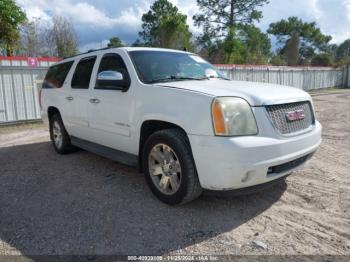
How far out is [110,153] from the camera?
14.5ft

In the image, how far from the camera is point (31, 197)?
4035 mm

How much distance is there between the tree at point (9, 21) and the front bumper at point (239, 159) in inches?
487

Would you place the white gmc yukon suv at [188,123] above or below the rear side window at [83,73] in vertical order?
below

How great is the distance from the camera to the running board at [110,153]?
4034mm

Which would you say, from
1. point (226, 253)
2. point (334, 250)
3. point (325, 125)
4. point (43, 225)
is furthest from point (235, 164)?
point (325, 125)

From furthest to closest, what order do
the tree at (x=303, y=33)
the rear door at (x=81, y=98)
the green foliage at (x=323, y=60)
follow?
1. the tree at (x=303, y=33)
2. the green foliage at (x=323, y=60)
3. the rear door at (x=81, y=98)

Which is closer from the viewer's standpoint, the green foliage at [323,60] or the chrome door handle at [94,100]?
the chrome door handle at [94,100]

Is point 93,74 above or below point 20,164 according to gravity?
above

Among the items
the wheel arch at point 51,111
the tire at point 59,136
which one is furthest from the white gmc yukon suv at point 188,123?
the wheel arch at point 51,111

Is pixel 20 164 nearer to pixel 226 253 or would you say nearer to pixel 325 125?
pixel 226 253

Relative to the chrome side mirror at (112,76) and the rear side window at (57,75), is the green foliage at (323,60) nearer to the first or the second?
the rear side window at (57,75)

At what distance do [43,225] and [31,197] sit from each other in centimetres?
95

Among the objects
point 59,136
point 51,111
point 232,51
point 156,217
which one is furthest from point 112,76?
point 232,51

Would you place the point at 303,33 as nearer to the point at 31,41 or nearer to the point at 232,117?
the point at 31,41
